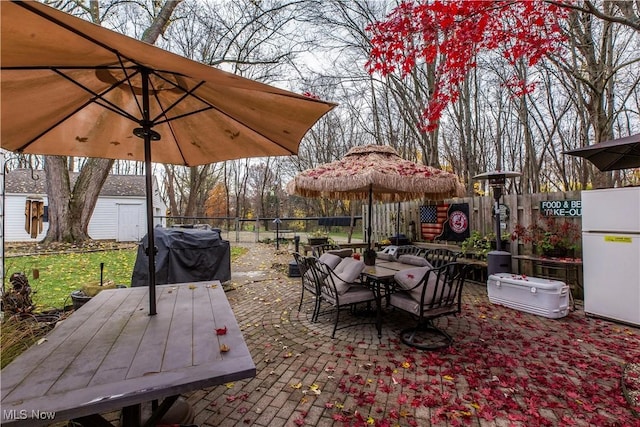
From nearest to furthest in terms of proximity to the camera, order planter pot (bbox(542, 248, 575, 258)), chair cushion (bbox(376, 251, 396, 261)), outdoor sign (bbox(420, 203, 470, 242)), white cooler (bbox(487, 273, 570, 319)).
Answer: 1. white cooler (bbox(487, 273, 570, 319))
2. chair cushion (bbox(376, 251, 396, 261))
3. planter pot (bbox(542, 248, 575, 258))
4. outdoor sign (bbox(420, 203, 470, 242))

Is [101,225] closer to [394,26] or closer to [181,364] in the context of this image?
[394,26]

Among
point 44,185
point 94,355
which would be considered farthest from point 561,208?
point 44,185

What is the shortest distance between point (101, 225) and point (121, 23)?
33.1ft

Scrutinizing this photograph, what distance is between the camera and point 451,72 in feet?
24.4

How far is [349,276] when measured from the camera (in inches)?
143

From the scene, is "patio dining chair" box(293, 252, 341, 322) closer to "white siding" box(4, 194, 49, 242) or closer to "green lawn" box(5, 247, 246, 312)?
"green lawn" box(5, 247, 246, 312)

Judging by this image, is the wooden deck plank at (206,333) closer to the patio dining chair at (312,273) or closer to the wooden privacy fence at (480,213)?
the patio dining chair at (312,273)

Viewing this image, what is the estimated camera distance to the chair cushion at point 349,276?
361cm

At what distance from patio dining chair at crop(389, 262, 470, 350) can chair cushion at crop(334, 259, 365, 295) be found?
1.50 ft

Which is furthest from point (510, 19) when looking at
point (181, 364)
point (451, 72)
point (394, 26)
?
point (181, 364)

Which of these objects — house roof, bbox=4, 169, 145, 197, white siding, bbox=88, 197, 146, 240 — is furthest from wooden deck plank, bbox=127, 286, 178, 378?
house roof, bbox=4, 169, 145, 197

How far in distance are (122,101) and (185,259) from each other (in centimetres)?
327

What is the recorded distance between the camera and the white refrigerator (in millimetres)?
3750

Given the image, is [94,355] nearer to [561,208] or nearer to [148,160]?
[148,160]
